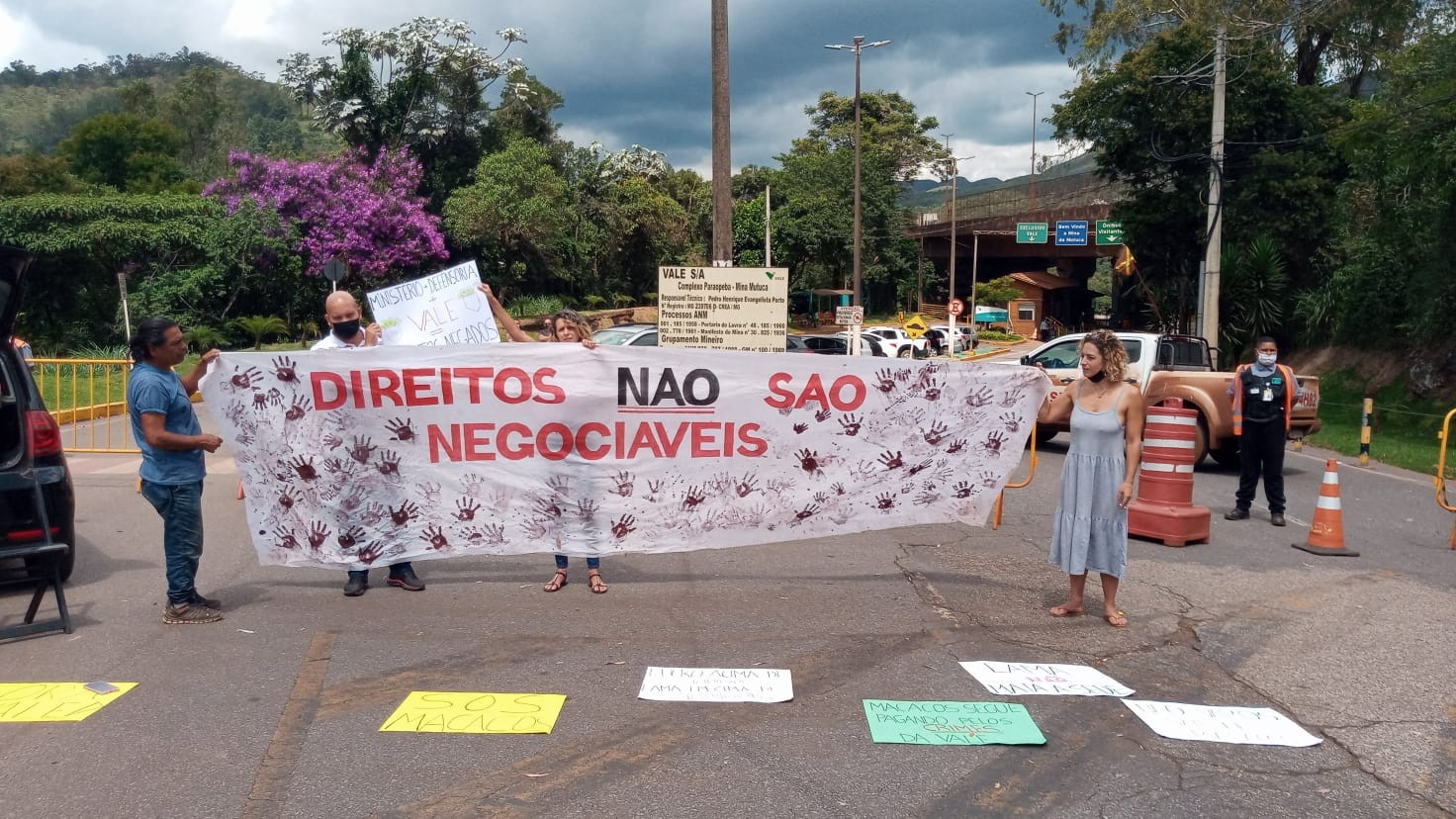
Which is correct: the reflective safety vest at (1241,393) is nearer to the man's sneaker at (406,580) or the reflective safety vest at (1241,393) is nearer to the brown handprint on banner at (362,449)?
the man's sneaker at (406,580)

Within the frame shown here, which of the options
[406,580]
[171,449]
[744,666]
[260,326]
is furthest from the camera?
[260,326]

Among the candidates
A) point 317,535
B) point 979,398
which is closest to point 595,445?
point 317,535

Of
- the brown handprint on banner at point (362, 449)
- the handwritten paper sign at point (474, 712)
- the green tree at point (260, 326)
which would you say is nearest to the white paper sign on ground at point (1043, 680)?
the handwritten paper sign at point (474, 712)

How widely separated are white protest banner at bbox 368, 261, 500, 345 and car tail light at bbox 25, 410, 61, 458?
2.97 meters

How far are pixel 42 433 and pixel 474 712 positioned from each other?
381cm

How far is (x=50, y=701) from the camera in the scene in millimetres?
4969

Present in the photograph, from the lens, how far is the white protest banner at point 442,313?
9.18 m

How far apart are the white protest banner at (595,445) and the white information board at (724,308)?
5612mm

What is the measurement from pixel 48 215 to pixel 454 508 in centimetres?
3347

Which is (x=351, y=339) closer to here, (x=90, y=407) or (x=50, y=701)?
(x=50, y=701)

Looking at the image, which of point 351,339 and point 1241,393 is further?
point 1241,393

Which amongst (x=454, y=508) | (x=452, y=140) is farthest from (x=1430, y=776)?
(x=452, y=140)

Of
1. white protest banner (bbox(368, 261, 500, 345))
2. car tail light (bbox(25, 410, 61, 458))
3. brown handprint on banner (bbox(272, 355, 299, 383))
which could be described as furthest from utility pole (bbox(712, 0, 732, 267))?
car tail light (bbox(25, 410, 61, 458))

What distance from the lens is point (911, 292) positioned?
6694 cm
